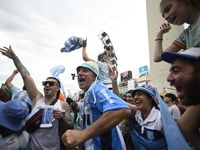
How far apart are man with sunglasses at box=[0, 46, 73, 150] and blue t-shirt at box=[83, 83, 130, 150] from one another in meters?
0.59

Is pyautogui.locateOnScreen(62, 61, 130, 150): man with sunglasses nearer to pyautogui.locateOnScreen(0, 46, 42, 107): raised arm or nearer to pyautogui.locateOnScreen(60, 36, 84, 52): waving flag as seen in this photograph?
pyautogui.locateOnScreen(0, 46, 42, 107): raised arm

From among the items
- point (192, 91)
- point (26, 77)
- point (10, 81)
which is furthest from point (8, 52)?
point (192, 91)

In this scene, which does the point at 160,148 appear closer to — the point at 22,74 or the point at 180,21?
the point at 180,21

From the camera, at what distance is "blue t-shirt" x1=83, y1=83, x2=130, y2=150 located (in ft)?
4.31

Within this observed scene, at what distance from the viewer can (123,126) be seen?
11.6ft

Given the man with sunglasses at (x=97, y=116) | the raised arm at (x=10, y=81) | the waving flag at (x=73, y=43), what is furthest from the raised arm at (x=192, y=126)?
the raised arm at (x=10, y=81)

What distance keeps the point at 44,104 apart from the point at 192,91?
98.4 inches

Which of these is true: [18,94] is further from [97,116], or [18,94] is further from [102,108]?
[102,108]

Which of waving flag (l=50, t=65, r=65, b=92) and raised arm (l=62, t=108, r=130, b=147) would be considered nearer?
raised arm (l=62, t=108, r=130, b=147)

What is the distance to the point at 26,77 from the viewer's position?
2.70 meters

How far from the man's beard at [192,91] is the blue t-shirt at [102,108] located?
536 millimetres

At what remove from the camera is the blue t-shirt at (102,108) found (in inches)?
51.7

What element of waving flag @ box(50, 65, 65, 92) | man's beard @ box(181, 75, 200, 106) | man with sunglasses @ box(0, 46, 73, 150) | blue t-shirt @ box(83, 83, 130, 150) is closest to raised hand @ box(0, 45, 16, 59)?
man with sunglasses @ box(0, 46, 73, 150)

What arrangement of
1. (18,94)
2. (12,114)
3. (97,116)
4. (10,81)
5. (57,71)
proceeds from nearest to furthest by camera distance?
1. (97,116)
2. (12,114)
3. (18,94)
4. (57,71)
5. (10,81)
